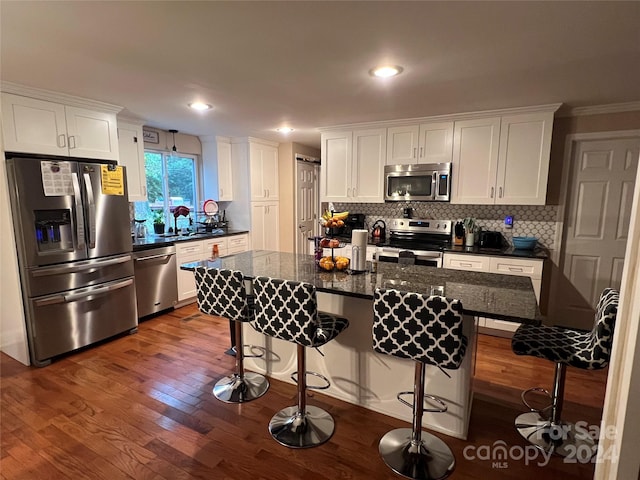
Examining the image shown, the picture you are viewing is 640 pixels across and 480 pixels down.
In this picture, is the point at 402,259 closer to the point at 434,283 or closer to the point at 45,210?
the point at 434,283

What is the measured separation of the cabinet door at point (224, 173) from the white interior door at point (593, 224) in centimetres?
442

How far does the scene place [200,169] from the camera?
519 cm

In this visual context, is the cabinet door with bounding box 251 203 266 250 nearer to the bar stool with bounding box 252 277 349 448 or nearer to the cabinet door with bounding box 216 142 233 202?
the cabinet door with bounding box 216 142 233 202

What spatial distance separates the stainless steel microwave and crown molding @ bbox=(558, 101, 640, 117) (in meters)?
1.23

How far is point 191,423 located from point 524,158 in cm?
378

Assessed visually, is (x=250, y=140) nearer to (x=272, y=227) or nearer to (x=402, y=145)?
(x=272, y=227)

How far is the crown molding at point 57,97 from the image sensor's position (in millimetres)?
2652

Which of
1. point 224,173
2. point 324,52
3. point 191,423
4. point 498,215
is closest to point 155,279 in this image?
point 224,173

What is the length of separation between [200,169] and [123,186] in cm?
192

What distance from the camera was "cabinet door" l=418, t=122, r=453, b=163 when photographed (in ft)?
12.2

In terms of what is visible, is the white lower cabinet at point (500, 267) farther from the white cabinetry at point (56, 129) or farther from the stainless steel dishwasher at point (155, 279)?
the white cabinetry at point (56, 129)

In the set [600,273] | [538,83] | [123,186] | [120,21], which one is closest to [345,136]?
[538,83]

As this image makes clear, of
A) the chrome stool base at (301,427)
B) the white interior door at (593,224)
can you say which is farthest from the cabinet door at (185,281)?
the white interior door at (593,224)

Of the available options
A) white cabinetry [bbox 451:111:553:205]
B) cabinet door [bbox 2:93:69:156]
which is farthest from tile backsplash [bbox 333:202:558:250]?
cabinet door [bbox 2:93:69:156]
